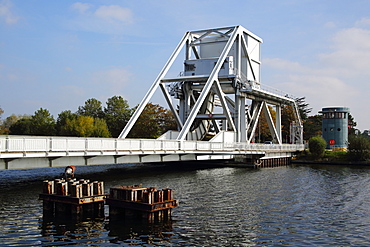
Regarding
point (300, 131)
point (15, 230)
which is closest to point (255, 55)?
point (300, 131)

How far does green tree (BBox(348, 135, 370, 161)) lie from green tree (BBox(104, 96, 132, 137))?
154 ft

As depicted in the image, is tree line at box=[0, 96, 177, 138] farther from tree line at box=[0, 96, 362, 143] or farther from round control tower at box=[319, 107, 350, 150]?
round control tower at box=[319, 107, 350, 150]

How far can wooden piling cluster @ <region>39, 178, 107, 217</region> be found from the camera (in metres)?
18.8

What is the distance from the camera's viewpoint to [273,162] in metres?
54.4

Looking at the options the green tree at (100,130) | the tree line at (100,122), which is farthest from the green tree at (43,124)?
the green tree at (100,130)

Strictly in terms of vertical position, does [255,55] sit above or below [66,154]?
above

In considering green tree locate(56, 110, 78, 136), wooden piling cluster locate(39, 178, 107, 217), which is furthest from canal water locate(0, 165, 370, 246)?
green tree locate(56, 110, 78, 136)

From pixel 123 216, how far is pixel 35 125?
7692 cm

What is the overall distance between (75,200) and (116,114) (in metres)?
72.8

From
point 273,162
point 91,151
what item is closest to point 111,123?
point 273,162

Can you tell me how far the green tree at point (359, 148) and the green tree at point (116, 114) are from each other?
46893 mm

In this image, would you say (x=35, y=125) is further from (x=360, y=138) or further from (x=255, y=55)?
(x=360, y=138)

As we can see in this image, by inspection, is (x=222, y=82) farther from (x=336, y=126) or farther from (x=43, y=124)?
(x=43, y=124)

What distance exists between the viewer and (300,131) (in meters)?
68.4
